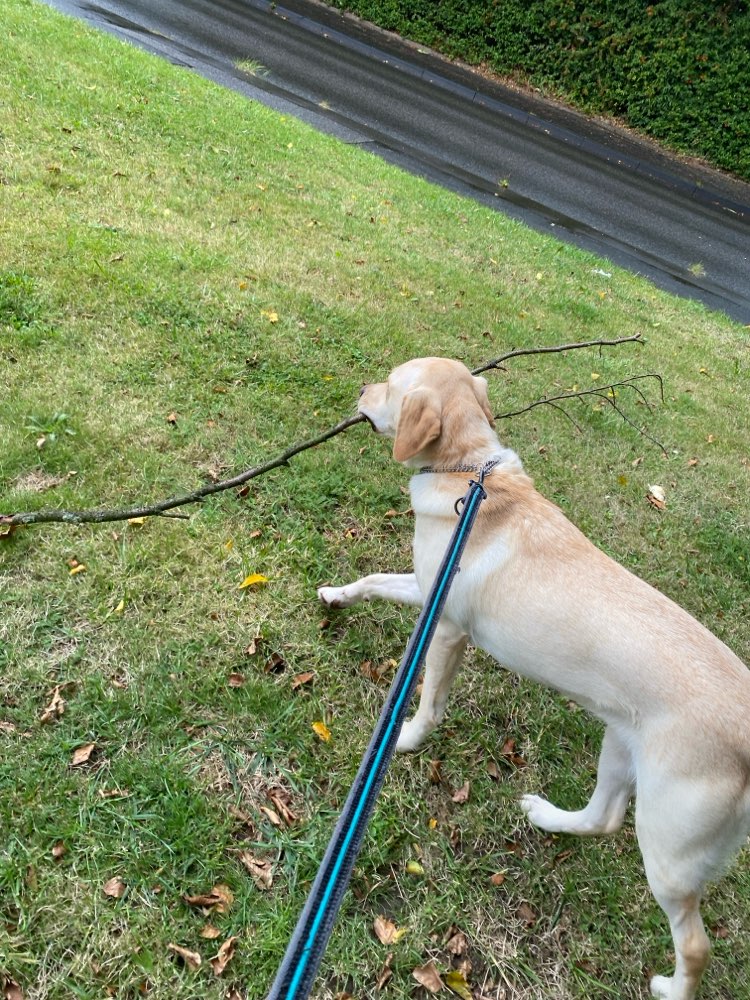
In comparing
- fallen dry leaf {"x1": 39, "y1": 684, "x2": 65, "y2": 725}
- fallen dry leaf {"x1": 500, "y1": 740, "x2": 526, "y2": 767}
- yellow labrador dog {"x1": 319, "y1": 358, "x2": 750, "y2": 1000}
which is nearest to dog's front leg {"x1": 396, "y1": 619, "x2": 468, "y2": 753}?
yellow labrador dog {"x1": 319, "y1": 358, "x2": 750, "y2": 1000}

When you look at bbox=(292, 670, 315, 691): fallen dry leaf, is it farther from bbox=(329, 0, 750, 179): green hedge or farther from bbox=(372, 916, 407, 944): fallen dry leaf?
bbox=(329, 0, 750, 179): green hedge

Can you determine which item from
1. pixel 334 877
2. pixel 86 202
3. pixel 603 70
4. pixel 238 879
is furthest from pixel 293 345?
pixel 603 70

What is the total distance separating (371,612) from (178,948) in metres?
1.81

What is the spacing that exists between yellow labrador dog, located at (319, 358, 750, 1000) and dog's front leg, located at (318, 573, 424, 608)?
172 millimetres

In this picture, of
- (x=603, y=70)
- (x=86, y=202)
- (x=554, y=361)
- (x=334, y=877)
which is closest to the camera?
(x=334, y=877)

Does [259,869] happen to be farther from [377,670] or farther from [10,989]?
[377,670]

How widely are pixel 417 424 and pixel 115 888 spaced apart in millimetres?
2163

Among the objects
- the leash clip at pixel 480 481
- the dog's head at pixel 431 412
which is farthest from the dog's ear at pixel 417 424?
the leash clip at pixel 480 481

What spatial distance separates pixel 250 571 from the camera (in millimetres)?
3670

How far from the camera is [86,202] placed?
19.6ft

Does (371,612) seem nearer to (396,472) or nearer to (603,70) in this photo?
(396,472)

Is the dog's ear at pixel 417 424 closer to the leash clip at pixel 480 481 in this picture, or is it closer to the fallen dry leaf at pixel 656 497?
the leash clip at pixel 480 481

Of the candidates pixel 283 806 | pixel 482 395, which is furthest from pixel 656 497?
pixel 283 806

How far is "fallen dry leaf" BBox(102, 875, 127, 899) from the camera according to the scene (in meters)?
2.38
